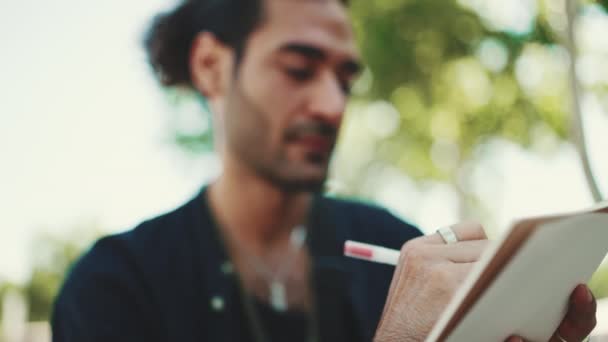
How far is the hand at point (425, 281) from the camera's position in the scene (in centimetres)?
93

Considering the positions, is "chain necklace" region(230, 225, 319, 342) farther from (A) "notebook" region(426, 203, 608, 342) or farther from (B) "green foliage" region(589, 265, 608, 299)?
(A) "notebook" region(426, 203, 608, 342)

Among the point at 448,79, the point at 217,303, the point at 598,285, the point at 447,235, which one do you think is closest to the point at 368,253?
the point at 447,235

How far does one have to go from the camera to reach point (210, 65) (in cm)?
211

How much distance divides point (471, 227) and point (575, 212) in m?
0.25

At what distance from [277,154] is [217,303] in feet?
1.63

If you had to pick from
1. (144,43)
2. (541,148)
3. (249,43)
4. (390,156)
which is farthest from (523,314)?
(390,156)

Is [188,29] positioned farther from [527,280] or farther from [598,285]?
[598,285]

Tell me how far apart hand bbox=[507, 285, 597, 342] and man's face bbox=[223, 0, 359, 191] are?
0.99 metres

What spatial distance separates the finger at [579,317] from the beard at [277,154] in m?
1.00

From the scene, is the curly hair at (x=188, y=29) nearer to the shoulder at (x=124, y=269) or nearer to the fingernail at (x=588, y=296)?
the shoulder at (x=124, y=269)

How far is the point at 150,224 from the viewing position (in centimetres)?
171

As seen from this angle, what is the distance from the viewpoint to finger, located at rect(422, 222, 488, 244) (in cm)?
100

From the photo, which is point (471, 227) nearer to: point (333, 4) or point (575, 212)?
point (575, 212)

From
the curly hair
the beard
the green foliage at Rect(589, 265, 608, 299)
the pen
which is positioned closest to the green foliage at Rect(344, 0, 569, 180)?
the green foliage at Rect(589, 265, 608, 299)
